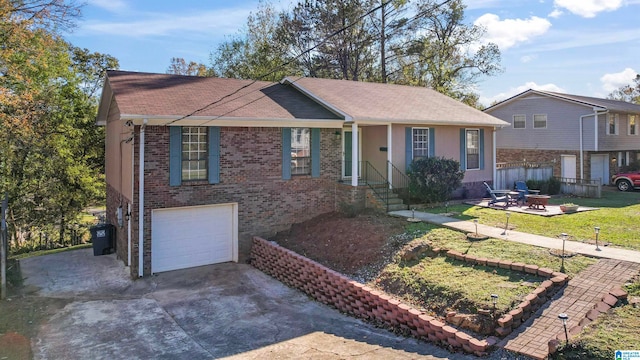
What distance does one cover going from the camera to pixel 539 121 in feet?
86.0

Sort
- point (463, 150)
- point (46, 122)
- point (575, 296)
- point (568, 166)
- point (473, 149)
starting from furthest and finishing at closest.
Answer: point (568, 166), point (46, 122), point (473, 149), point (463, 150), point (575, 296)

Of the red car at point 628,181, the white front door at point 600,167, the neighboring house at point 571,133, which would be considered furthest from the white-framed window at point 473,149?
the white front door at point 600,167

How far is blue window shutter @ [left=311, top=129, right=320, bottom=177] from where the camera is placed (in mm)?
14234

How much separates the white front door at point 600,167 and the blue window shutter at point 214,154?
21.7 m

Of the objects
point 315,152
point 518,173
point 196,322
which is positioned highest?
point 315,152

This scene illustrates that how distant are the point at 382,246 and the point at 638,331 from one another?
542 centimetres

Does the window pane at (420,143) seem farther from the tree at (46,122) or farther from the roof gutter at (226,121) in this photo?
the tree at (46,122)

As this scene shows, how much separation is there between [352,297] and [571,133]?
836 inches

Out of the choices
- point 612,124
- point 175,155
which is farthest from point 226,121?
point 612,124

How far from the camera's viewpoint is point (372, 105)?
15.7 metres

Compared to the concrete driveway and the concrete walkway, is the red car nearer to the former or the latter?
the concrete walkway

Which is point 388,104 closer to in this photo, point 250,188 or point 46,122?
point 250,188

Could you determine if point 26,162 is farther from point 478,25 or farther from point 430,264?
point 478,25

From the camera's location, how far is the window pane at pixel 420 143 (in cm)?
1599
